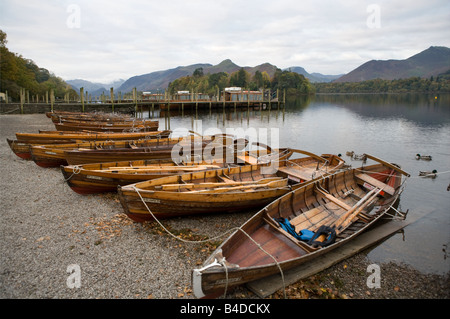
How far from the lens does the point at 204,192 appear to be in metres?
9.30

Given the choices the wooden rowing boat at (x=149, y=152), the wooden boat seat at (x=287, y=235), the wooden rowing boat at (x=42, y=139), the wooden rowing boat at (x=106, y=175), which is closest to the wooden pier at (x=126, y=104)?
the wooden rowing boat at (x=42, y=139)

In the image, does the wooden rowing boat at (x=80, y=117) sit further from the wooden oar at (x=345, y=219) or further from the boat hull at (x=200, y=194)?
the wooden oar at (x=345, y=219)

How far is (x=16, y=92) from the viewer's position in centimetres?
5131

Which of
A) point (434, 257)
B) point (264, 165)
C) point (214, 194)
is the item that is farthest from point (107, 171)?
point (434, 257)

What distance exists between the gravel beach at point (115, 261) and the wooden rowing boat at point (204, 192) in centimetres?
53

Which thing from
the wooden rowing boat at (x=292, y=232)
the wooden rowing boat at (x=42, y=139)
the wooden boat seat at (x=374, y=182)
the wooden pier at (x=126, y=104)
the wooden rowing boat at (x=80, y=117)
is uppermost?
the wooden pier at (x=126, y=104)

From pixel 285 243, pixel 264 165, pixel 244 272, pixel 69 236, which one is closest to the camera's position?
pixel 244 272

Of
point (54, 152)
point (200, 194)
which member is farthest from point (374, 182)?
point (54, 152)

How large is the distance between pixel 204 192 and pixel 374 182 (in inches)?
312

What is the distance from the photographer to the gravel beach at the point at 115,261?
20.2 ft

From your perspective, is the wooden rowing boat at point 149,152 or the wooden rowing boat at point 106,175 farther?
the wooden rowing boat at point 149,152

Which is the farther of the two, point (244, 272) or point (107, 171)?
point (107, 171)
